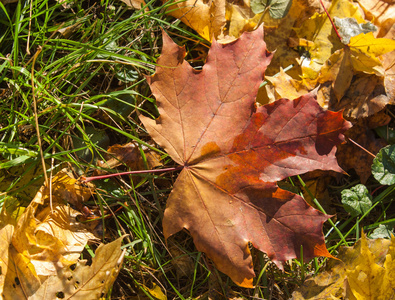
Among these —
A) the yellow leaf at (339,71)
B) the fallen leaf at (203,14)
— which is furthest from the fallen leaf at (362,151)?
the fallen leaf at (203,14)

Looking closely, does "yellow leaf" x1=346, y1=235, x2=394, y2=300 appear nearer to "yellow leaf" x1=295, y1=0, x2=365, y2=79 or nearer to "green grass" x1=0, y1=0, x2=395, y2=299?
"green grass" x1=0, y1=0, x2=395, y2=299

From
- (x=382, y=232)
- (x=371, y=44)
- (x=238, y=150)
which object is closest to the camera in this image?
(x=238, y=150)

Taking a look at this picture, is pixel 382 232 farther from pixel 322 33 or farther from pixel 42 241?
pixel 42 241

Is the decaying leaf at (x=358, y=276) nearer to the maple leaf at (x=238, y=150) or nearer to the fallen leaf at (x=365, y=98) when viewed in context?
the maple leaf at (x=238, y=150)

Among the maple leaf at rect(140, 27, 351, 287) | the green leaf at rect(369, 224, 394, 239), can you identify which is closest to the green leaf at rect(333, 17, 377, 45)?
the maple leaf at rect(140, 27, 351, 287)

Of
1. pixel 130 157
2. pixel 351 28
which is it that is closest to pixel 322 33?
pixel 351 28

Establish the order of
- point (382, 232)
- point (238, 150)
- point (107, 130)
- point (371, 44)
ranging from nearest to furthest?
point (238, 150)
point (371, 44)
point (382, 232)
point (107, 130)

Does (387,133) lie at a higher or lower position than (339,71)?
lower
